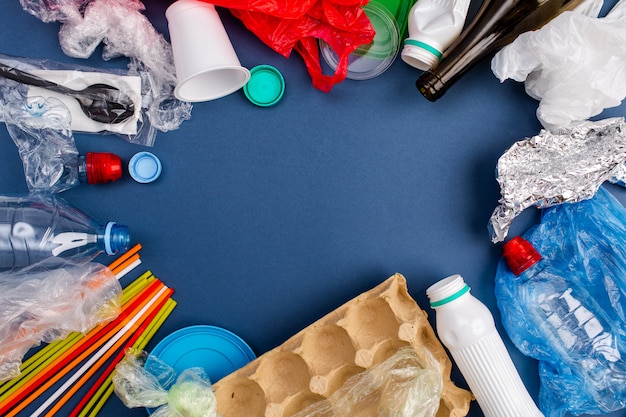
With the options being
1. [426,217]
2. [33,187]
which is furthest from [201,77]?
[426,217]

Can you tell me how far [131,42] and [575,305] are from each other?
0.96 metres

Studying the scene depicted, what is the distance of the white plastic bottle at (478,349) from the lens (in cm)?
88

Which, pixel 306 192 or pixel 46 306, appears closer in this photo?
pixel 46 306

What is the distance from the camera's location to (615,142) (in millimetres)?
920

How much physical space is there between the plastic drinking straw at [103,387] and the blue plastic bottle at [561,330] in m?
0.64

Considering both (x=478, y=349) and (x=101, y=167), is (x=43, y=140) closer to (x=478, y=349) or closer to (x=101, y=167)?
(x=101, y=167)

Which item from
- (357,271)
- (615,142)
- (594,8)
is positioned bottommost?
(357,271)

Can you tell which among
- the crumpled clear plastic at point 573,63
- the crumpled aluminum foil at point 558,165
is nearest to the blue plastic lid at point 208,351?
the crumpled aluminum foil at point 558,165

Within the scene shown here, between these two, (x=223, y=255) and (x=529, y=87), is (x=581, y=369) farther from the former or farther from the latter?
(x=223, y=255)

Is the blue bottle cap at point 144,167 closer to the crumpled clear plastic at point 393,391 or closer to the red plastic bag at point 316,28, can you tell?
the red plastic bag at point 316,28

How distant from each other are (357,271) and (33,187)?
24.2 inches

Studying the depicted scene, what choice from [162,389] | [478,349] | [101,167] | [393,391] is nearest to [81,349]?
[162,389]

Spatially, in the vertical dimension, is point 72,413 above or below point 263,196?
below

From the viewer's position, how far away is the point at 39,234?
93cm
